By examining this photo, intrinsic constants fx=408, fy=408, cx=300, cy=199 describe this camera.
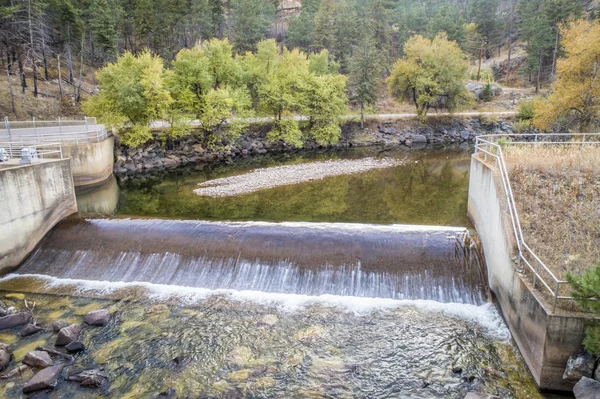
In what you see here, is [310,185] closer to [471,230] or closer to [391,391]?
[471,230]

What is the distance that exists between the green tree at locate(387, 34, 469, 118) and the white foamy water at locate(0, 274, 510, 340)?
44.1 m

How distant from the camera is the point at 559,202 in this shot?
12.9m

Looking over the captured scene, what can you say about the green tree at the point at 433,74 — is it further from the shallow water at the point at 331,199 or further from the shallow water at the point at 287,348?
the shallow water at the point at 287,348

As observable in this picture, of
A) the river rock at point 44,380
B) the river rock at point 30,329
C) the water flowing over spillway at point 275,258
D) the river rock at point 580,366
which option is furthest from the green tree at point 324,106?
the river rock at point 580,366

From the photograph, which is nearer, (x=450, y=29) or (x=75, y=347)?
(x=75, y=347)

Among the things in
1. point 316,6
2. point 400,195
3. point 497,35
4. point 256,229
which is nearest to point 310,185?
point 400,195

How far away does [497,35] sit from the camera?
80.2m

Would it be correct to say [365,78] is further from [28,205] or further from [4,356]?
[4,356]

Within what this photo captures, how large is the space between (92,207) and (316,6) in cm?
8399

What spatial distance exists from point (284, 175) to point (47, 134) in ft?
54.0

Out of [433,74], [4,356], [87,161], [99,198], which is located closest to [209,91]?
[87,161]

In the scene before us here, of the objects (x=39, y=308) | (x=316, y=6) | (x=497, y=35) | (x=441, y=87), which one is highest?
(x=316, y=6)

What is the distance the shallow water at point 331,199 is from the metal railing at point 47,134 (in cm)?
428

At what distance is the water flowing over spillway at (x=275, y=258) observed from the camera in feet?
45.0
